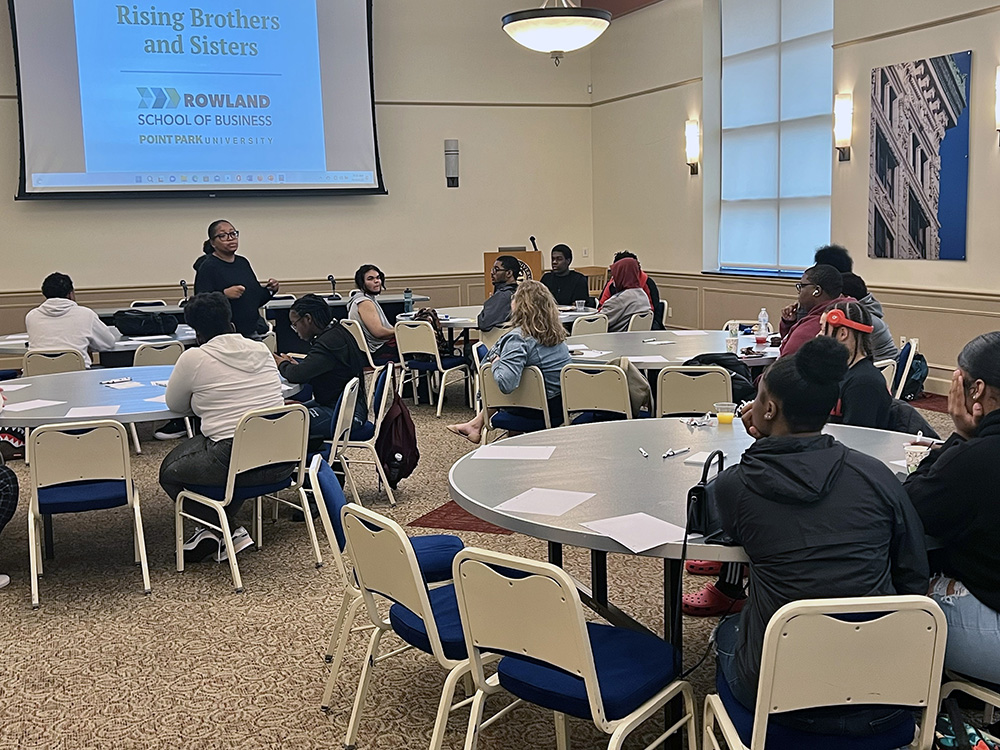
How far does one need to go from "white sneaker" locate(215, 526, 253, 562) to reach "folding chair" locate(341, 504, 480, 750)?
2.04 metres

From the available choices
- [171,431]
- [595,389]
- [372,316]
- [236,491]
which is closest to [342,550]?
[236,491]

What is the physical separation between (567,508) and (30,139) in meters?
9.71

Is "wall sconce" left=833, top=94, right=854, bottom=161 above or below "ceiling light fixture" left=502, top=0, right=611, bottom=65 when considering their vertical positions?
below

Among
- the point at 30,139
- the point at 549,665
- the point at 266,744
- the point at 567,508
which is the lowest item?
the point at 266,744

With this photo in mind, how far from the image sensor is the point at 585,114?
1305cm

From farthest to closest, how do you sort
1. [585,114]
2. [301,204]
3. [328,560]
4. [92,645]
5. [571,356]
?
[585,114] < [301,204] < [571,356] < [328,560] < [92,645]

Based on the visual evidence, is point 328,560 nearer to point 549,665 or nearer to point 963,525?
point 549,665

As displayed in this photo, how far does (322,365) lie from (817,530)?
3544mm

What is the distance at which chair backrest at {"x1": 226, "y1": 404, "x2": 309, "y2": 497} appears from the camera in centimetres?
440

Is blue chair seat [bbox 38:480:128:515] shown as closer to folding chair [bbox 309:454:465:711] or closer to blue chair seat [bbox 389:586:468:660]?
folding chair [bbox 309:454:465:711]

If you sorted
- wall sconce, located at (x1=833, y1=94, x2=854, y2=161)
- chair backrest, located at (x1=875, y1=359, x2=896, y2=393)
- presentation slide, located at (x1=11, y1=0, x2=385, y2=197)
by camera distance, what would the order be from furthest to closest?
presentation slide, located at (x1=11, y1=0, x2=385, y2=197) < wall sconce, located at (x1=833, y1=94, x2=854, y2=161) < chair backrest, located at (x1=875, y1=359, x2=896, y2=393)

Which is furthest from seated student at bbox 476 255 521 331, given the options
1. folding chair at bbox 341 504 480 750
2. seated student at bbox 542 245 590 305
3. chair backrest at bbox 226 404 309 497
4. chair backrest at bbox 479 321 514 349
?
folding chair at bbox 341 504 480 750

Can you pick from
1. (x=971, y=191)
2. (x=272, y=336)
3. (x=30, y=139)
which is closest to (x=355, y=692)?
(x=272, y=336)

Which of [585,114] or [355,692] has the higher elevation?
[585,114]
